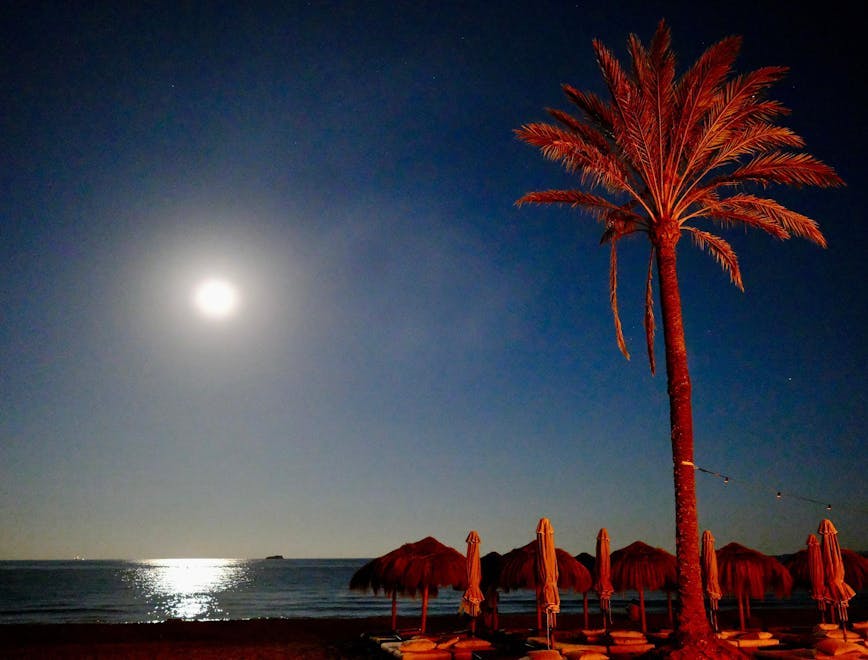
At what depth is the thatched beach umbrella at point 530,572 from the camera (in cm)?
1647

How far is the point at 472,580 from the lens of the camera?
51.9 feet

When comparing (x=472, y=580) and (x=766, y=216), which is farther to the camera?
(x=472, y=580)

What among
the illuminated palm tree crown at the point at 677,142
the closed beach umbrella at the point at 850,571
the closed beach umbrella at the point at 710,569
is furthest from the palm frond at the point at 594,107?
the closed beach umbrella at the point at 850,571

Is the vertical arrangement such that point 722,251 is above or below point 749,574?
above

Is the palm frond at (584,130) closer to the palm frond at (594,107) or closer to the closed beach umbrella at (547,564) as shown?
the palm frond at (594,107)

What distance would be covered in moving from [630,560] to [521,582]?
4016mm

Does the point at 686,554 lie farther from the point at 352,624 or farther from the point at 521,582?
the point at 352,624

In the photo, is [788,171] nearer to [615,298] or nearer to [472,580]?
[615,298]

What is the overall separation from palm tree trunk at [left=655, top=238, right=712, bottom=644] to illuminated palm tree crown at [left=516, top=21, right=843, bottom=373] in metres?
0.88

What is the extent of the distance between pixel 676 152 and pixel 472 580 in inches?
430

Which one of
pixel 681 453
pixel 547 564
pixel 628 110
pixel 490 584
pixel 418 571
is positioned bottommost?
pixel 490 584

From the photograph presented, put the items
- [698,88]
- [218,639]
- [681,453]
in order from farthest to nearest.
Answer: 1. [218,639]
2. [698,88]
3. [681,453]

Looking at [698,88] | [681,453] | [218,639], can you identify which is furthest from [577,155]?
[218,639]

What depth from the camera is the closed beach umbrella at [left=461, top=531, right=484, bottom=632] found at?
15.5m
